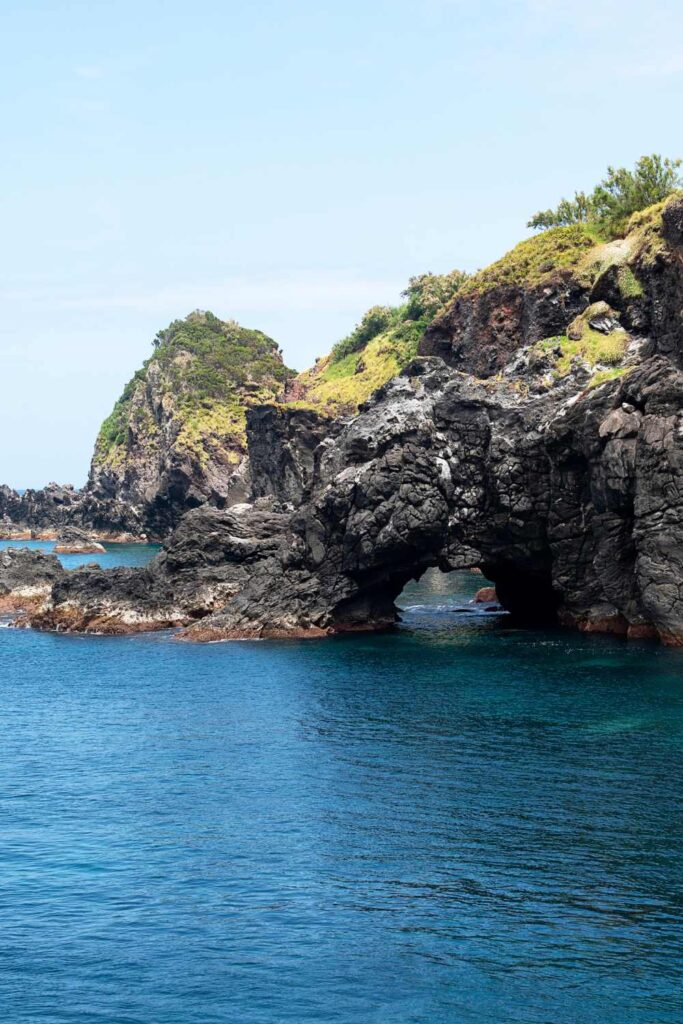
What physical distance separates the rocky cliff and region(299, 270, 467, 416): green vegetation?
67958 mm

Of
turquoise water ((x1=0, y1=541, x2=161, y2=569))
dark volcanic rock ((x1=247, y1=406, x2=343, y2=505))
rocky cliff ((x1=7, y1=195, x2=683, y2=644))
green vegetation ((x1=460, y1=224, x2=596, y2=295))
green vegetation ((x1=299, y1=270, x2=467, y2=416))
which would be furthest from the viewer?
green vegetation ((x1=299, y1=270, x2=467, y2=416))

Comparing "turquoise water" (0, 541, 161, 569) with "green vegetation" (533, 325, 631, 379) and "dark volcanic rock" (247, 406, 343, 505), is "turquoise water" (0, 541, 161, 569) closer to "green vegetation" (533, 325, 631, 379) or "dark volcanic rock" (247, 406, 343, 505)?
"dark volcanic rock" (247, 406, 343, 505)

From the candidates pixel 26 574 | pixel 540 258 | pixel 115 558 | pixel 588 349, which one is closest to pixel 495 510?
pixel 588 349

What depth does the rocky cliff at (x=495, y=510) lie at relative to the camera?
7050 centimetres

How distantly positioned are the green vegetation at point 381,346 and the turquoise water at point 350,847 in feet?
339

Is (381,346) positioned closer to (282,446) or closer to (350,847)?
(282,446)

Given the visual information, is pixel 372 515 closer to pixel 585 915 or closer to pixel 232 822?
pixel 232 822

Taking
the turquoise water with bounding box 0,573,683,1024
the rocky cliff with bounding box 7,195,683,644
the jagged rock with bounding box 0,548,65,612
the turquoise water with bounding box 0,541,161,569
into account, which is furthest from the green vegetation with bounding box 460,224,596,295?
the turquoise water with bounding box 0,541,161,569

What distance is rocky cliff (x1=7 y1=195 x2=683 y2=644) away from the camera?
231 ft

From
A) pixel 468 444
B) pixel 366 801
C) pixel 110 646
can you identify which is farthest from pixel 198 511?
pixel 366 801

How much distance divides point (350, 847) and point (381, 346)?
14933 centimetres

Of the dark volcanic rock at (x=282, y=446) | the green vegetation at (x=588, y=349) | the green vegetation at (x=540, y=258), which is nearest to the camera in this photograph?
the green vegetation at (x=588, y=349)

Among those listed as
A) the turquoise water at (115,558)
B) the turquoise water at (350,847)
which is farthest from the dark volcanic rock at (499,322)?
the turquoise water at (350,847)

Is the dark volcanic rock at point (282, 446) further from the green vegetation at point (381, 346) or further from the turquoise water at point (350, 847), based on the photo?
the turquoise water at point (350, 847)
